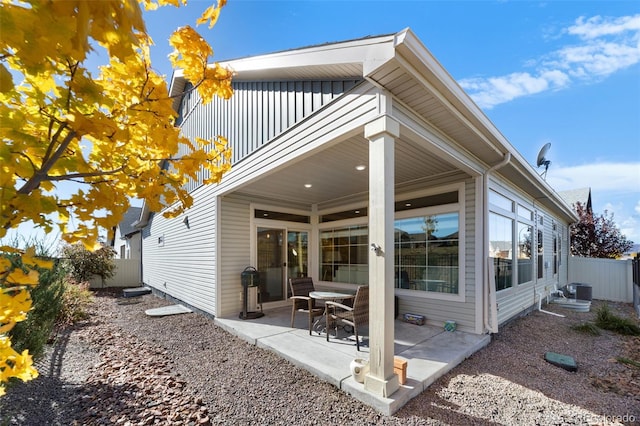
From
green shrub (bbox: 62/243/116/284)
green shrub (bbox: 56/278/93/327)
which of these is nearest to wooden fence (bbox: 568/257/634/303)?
green shrub (bbox: 56/278/93/327)

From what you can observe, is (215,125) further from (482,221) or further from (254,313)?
(482,221)

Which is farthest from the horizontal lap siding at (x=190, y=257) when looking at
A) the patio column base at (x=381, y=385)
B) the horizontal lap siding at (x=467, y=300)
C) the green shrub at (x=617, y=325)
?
the green shrub at (x=617, y=325)

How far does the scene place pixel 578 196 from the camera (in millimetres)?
16031

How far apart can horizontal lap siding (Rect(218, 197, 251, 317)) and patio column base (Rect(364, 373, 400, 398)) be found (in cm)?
404

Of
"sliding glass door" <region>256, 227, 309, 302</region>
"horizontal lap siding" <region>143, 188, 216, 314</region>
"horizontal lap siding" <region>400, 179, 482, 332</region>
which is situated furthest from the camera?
"sliding glass door" <region>256, 227, 309, 302</region>

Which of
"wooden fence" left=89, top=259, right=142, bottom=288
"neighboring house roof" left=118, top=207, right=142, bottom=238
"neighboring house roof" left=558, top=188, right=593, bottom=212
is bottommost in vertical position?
"wooden fence" left=89, top=259, right=142, bottom=288

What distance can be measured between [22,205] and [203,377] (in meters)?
3.33

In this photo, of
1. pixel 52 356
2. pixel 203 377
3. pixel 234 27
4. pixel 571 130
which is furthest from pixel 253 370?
pixel 571 130

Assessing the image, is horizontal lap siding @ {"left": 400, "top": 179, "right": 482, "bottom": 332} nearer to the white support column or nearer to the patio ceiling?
the patio ceiling

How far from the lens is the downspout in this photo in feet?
15.7

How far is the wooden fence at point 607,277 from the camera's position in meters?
9.98

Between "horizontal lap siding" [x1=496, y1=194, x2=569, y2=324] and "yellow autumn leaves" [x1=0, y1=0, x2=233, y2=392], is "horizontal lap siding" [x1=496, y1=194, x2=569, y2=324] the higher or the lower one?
the lower one

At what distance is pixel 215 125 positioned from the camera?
6.86m

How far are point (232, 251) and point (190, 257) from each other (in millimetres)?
1922
